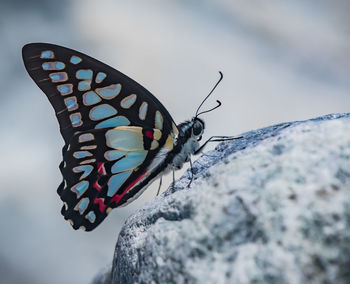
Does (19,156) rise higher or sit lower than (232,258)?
higher

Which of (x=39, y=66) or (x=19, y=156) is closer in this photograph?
(x=39, y=66)

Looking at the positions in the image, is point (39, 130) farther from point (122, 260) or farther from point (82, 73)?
point (122, 260)

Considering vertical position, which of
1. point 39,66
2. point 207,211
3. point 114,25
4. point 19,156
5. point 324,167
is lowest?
point 207,211

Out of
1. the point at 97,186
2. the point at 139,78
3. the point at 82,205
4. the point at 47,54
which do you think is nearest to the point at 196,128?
the point at 97,186

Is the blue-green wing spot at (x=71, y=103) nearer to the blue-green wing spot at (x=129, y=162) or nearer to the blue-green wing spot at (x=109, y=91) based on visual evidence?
the blue-green wing spot at (x=109, y=91)

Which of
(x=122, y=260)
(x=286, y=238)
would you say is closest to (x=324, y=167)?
(x=286, y=238)

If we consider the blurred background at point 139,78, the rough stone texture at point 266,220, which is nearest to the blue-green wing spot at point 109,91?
the rough stone texture at point 266,220
